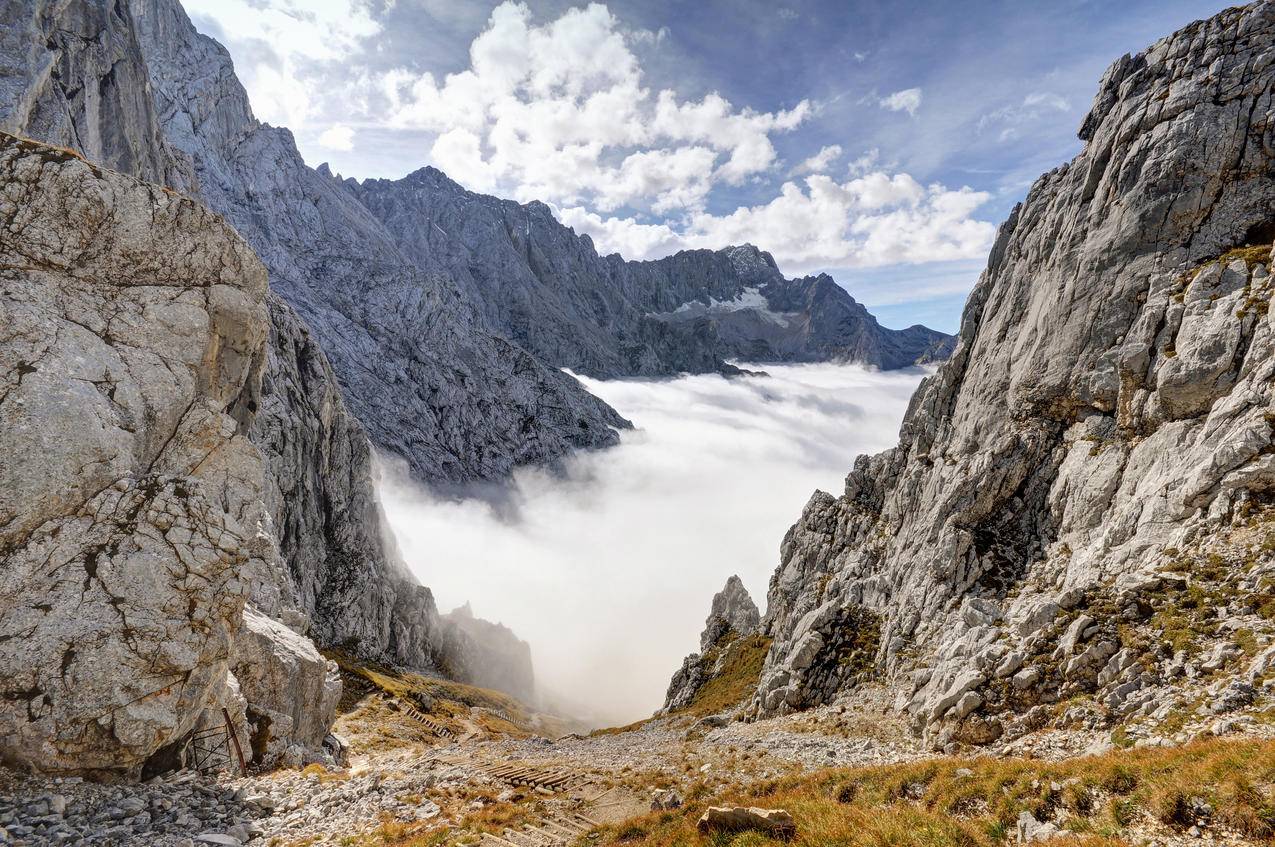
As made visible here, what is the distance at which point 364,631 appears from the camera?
98000 millimetres

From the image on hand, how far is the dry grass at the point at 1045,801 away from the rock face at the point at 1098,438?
11.4m

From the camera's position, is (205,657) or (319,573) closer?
(205,657)

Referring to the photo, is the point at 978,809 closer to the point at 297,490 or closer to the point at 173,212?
the point at 173,212

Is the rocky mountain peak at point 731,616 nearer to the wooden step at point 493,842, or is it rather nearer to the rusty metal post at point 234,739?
the rusty metal post at point 234,739

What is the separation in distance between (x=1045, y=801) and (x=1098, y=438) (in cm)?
3401

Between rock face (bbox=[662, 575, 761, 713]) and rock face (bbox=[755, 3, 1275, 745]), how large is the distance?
29.8 metres

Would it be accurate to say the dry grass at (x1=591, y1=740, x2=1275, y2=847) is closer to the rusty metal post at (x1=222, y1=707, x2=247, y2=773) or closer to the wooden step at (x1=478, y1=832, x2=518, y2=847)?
the wooden step at (x1=478, y1=832, x2=518, y2=847)

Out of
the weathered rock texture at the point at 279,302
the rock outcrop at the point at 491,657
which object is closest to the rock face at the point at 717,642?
the weathered rock texture at the point at 279,302

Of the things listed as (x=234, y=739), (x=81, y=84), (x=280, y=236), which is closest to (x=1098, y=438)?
(x=234, y=739)

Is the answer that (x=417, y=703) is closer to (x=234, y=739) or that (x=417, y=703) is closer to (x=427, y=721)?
(x=427, y=721)

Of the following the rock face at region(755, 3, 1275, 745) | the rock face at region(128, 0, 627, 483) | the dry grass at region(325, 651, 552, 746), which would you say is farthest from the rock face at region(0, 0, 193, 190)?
the rock face at region(755, 3, 1275, 745)

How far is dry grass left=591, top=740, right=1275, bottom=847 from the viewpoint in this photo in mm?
11072

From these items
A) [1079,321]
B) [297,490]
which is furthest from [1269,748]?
[297,490]

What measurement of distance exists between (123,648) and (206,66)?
757 feet
